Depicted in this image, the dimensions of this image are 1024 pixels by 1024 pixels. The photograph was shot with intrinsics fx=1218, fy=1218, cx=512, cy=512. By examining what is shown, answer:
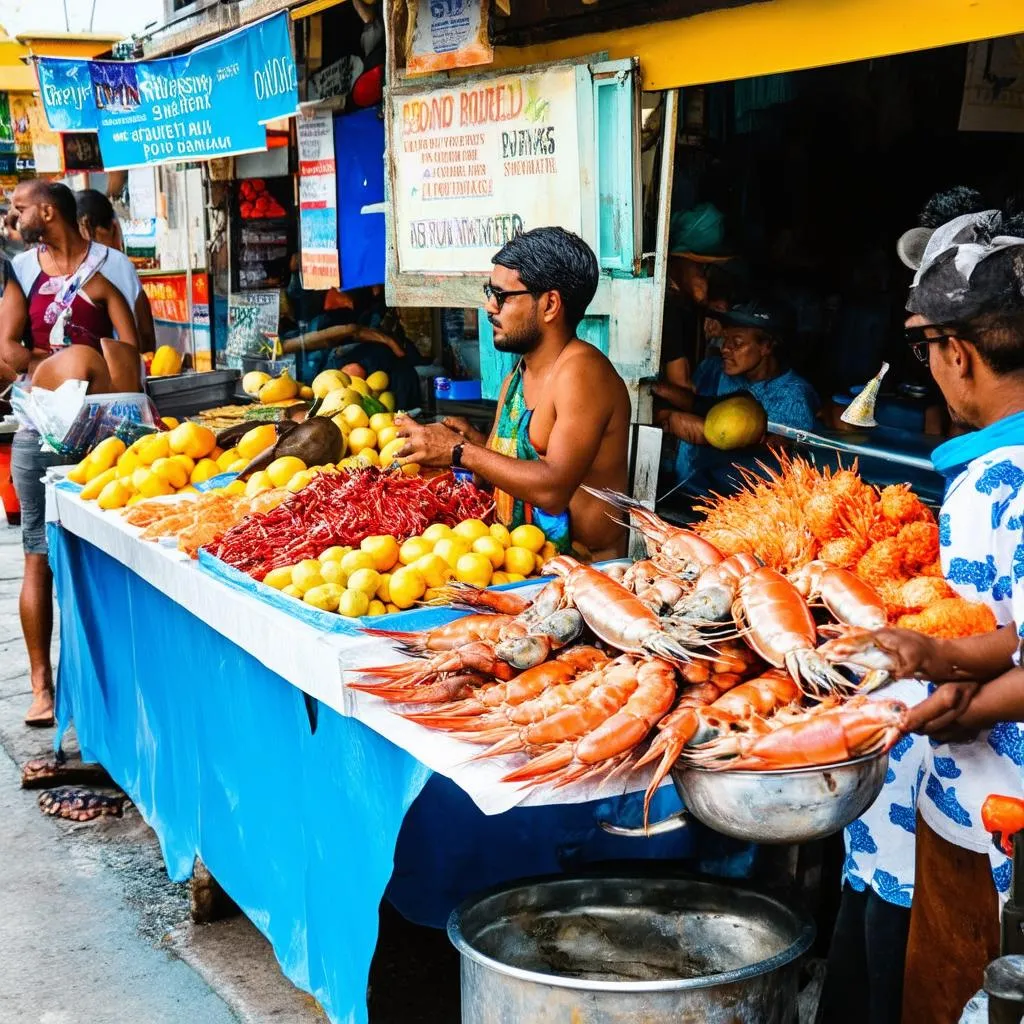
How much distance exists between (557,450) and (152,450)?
2144mm

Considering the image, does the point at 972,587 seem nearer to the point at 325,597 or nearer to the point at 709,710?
the point at 709,710

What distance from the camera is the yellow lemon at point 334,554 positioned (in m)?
3.43

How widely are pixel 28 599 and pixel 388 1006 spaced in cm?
307

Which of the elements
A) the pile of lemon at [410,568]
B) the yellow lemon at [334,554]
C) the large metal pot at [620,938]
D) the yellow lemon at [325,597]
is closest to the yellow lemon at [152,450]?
the pile of lemon at [410,568]

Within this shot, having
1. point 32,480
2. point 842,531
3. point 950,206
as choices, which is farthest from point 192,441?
point 950,206

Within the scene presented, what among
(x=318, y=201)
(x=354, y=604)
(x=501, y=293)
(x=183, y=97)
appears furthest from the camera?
(x=183, y=97)

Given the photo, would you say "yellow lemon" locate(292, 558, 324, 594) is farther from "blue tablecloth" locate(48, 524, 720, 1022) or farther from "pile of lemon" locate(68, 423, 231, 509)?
"pile of lemon" locate(68, 423, 231, 509)

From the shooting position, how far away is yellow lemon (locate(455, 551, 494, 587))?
335 centimetres

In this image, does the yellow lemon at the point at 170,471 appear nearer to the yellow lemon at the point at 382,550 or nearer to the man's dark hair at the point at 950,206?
the yellow lemon at the point at 382,550

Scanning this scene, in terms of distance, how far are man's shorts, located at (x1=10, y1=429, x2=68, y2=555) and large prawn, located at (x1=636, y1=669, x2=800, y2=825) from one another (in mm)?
4230

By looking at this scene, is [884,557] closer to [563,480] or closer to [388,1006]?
[563,480]

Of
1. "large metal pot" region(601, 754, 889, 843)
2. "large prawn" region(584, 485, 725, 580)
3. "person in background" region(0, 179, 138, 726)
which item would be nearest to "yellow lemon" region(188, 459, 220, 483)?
"person in background" region(0, 179, 138, 726)

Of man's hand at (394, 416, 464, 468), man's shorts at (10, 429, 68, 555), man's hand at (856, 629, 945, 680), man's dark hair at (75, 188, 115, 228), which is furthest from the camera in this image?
man's dark hair at (75, 188, 115, 228)

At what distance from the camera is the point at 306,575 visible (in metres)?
3.35
